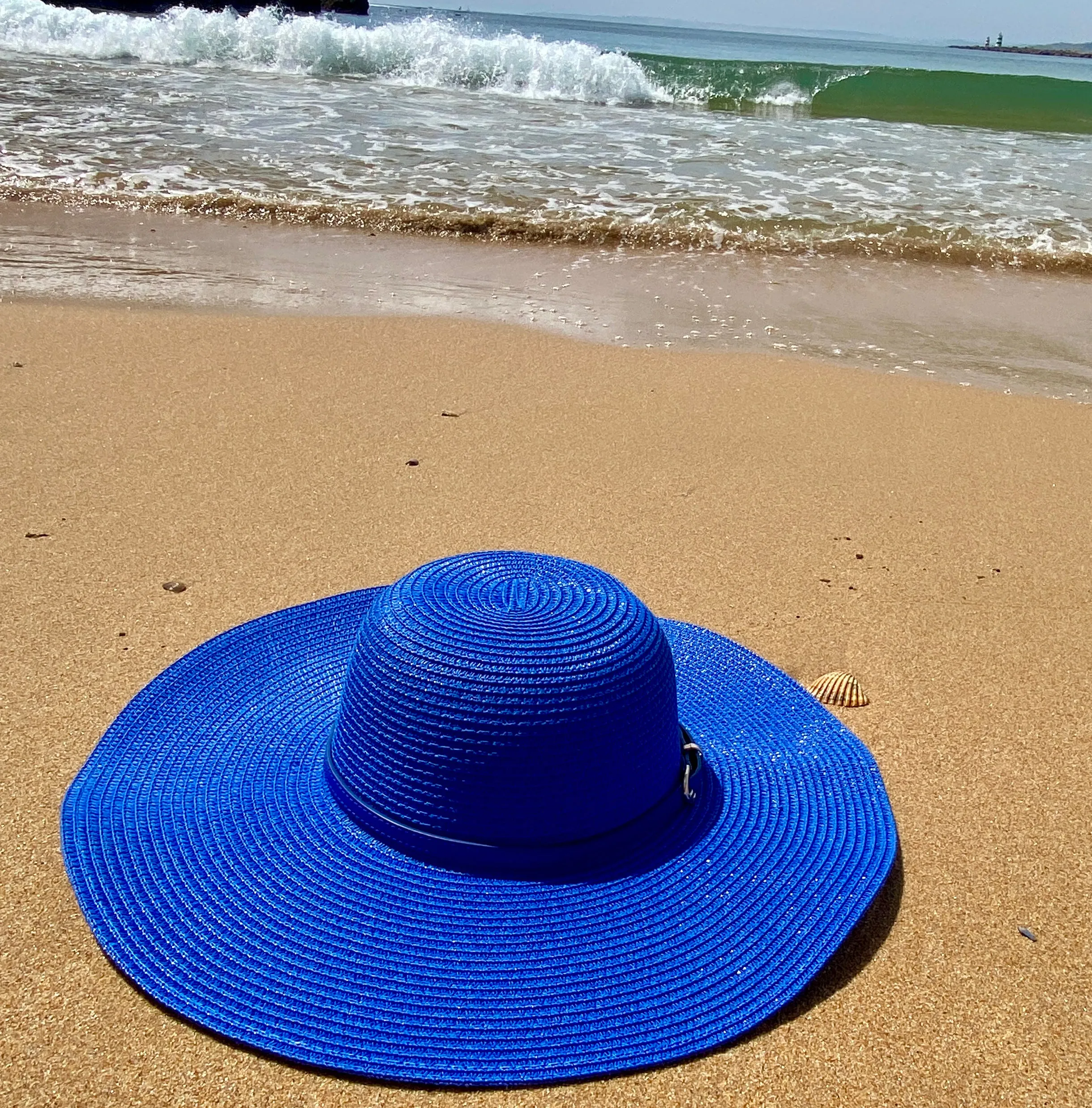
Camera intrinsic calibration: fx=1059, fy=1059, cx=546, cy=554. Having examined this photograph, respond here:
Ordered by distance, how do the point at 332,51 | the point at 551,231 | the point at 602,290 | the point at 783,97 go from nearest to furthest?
1. the point at 602,290
2. the point at 551,231
3. the point at 332,51
4. the point at 783,97

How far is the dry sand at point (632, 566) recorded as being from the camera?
1763 mm

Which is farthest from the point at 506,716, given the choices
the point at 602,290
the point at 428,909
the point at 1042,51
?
the point at 1042,51

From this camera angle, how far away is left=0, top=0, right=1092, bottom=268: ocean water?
847cm

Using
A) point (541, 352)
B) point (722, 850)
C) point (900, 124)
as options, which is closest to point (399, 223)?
point (541, 352)

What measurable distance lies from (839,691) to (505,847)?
4.18ft

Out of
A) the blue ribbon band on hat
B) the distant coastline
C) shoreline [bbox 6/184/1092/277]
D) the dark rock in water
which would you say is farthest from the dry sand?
the distant coastline

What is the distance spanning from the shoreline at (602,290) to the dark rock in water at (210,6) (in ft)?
97.4

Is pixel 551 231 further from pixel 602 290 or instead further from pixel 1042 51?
pixel 1042 51

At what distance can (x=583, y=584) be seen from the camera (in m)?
2.09

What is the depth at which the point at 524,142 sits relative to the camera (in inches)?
469

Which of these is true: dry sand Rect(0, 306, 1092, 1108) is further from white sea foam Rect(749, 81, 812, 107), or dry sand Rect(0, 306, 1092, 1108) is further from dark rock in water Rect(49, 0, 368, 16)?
dark rock in water Rect(49, 0, 368, 16)

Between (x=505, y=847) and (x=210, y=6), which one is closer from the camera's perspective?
(x=505, y=847)

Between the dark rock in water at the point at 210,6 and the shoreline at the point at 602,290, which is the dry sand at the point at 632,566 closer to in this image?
the shoreline at the point at 602,290

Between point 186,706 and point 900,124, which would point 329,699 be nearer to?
point 186,706
